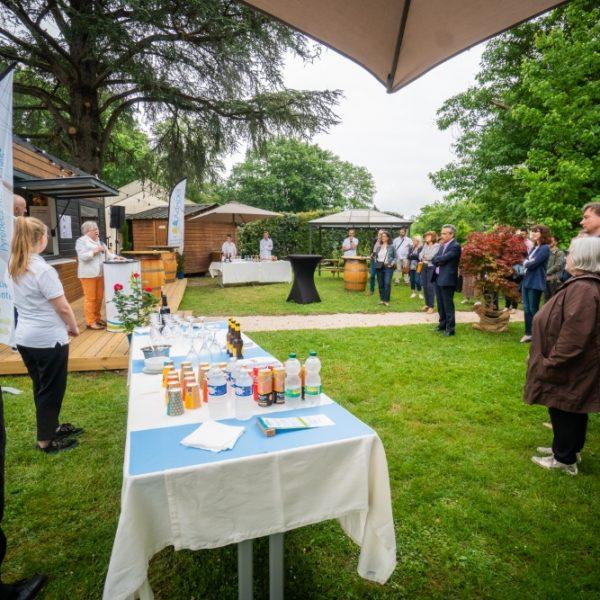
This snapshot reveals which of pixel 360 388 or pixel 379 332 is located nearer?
pixel 360 388

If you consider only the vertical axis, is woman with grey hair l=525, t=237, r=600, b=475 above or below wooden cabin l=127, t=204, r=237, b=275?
below

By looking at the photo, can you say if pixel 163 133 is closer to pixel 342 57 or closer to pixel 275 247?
pixel 275 247

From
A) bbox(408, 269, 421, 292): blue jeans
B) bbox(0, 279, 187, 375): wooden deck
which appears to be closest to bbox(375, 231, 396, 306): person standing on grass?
bbox(408, 269, 421, 292): blue jeans

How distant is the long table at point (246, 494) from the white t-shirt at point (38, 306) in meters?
1.51

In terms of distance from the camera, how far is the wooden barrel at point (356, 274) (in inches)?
502

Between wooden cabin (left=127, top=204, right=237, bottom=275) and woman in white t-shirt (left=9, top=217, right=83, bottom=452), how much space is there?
1552 cm

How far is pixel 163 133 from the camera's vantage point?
1460 cm

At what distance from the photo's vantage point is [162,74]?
11.6 m

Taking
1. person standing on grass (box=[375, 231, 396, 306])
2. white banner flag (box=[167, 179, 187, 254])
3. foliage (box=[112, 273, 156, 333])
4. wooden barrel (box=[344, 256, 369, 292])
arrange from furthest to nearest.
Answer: wooden barrel (box=[344, 256, 369, 292]) → white banner flag (box=[167, 179, 187, 254]) → person standing on grass (box=[375, 231, 396, 306]) → foliage (box=[112, 273, 156, 333])

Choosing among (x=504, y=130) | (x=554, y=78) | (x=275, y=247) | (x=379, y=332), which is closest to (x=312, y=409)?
(x=379, y=332)

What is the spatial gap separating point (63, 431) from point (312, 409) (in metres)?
2.77

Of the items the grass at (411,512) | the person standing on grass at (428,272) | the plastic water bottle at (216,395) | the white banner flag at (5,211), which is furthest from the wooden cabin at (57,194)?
the person standing on grass at (428,272)

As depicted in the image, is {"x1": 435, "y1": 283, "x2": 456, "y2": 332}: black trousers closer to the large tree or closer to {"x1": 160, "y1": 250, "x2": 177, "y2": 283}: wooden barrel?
the large tree

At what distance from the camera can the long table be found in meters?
1.56
